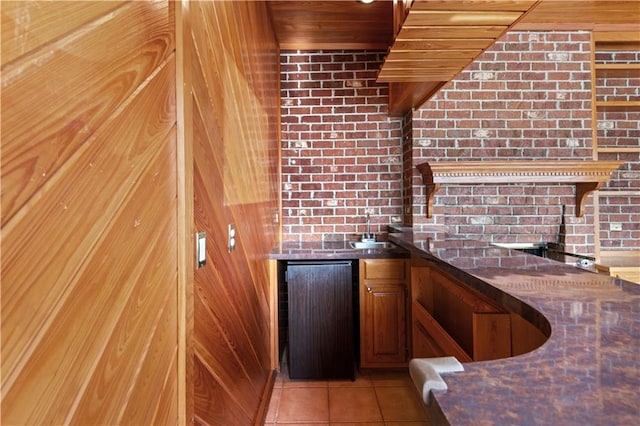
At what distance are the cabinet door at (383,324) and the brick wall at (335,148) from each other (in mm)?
711

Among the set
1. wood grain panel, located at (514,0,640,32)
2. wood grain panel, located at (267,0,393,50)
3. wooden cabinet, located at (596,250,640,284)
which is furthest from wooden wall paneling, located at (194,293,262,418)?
wood grain panel, located at (514,0,640,32)

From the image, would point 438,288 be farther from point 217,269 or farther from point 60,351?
point 60,351

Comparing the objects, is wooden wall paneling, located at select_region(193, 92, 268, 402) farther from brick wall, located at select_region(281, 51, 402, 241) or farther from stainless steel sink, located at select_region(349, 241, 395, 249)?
brick wall, located at select_region(281, 51, 402, 241)

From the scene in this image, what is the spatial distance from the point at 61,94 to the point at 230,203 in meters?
1.03

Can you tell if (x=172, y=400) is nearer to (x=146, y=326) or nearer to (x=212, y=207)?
(x=146, y=326)

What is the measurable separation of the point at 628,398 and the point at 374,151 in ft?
9.19

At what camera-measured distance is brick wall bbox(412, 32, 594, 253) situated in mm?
2912

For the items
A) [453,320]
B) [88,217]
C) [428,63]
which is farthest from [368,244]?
[88,217]

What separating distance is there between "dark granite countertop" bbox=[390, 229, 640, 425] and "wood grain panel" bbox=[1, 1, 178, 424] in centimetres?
56

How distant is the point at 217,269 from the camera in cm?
135

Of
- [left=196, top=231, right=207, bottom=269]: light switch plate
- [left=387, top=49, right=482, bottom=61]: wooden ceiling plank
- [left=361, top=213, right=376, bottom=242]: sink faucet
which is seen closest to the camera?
[left=196, top=231, right=207, bottom=269]: light switch plate

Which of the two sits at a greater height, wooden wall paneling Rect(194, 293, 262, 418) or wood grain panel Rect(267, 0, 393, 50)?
wood grain panel Rect(267, 0, 393, 50)

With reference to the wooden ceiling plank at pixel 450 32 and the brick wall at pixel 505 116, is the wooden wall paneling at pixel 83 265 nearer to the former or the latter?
the wooden ceiling plank at pixel 450 32

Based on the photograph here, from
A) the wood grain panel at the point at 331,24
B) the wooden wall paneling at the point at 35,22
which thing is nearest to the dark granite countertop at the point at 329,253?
the wood grain panel at the point at 331,24
